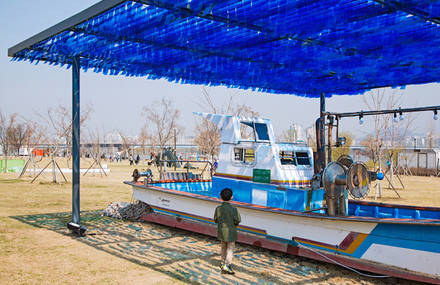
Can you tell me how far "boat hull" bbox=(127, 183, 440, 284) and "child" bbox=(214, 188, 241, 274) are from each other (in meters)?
1.45

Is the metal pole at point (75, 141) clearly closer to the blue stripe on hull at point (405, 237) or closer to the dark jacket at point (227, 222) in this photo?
the dark jacket at point (227, 222)

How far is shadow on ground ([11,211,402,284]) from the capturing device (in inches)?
271

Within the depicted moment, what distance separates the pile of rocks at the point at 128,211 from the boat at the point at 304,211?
267 millimetres

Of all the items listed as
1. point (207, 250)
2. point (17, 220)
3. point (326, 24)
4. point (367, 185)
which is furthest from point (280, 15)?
point (17, 220)

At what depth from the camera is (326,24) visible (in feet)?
24.1

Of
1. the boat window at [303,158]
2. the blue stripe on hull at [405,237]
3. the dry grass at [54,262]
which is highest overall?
the boat window at [303,158]

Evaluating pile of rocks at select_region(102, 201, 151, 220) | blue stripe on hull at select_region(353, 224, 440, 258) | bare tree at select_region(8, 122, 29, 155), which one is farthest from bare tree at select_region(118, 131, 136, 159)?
blue stripe on hull at select_region(353, 224, 440, 258)

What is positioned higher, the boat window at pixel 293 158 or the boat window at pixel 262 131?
the boat window at pixel 262 131

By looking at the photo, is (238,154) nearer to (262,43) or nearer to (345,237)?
(262,43)

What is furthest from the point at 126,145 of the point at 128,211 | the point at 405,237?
the point at 405,237

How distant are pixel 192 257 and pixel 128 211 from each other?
4601mm

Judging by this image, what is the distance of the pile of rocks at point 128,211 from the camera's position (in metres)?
12.0

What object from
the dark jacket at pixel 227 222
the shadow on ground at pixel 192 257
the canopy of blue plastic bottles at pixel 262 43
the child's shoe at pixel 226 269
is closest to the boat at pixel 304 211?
the shadow on ground at pixel 192 257

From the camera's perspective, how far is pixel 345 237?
721cm
